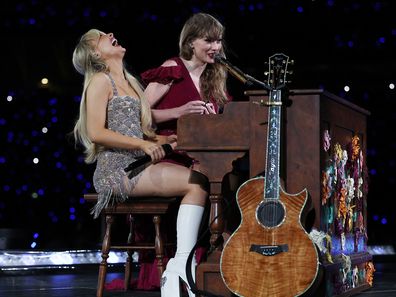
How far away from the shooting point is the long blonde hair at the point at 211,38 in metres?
4.83

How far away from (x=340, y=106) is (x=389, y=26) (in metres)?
2.74

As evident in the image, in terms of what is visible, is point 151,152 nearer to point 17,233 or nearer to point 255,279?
point 255,279

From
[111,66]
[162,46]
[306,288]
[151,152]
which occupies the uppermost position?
[162,46]

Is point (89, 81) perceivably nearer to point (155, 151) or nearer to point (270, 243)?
point (155, 151)

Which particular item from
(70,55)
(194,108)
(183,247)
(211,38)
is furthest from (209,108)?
(70,55)

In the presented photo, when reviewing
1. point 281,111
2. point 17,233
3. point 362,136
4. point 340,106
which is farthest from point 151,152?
point 17,233

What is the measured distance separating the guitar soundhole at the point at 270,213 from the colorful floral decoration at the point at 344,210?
234 millimetres

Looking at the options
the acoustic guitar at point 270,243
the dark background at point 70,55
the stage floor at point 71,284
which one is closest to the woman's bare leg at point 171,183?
the acoustic guitar at point 270,243

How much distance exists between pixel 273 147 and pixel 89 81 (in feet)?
3.31

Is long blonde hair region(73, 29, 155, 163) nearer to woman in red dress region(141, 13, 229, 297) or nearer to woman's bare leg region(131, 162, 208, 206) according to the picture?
woman in red dress region(141, 13, 229, 297)

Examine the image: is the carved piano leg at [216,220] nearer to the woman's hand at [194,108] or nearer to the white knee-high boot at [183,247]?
the white knee-high boot at [183,247]

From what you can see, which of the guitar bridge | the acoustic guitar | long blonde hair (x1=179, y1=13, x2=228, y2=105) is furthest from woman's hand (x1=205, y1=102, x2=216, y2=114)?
the guitar bridge

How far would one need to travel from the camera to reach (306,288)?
3779 millimetres

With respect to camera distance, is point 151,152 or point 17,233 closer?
point 151,152
